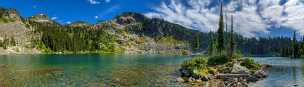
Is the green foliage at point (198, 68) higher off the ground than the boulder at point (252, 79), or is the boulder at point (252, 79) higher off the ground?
the green foliage at point (198, 68)

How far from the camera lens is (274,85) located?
74.4m

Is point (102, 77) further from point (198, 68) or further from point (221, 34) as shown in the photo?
point (221, 34)

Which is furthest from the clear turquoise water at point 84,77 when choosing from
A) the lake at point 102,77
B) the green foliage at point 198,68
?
the green foliage at point 198,68

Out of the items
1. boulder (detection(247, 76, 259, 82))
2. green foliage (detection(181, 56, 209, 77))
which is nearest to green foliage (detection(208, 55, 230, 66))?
green foliage (detection(181, 56, 209, 77))

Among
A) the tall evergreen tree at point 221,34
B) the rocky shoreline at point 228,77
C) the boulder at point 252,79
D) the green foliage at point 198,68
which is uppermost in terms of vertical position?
the tall evergreen tree at point 221,34

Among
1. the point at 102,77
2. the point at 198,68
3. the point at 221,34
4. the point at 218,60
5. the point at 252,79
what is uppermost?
the point at 221,34

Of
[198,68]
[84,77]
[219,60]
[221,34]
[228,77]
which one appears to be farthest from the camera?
[221,34]

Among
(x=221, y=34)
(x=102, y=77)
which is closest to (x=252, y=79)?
(x=102, y=77)

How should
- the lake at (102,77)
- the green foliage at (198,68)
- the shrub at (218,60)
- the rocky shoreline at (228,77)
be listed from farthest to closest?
the shrub at (218,60)
the green foliage at (198,68)
the rocky shoreline at (228,77)
the lake at (102,77)

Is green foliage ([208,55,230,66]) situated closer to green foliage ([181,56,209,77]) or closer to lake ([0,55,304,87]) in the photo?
lake ([0,55,304,87])

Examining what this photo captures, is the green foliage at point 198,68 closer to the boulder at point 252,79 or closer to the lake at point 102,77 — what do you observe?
the lake at point 102,77

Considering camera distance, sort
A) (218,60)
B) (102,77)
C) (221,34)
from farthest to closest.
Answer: (221,34) < (218,60) < (102,77)

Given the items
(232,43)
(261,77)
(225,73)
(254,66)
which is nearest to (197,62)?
(225,73)

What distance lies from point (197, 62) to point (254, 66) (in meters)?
24.7
